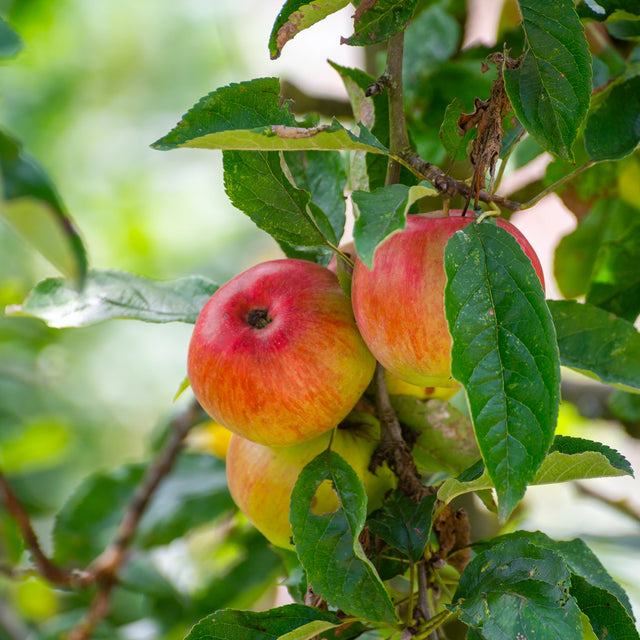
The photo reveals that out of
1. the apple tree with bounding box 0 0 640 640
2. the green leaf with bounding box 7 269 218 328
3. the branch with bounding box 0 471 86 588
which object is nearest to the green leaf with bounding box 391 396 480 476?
the apple tree with bounding box 0 0 640 640

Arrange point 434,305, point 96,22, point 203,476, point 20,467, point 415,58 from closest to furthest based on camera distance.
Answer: point 434,305
point 415,58
point 203,476
point 20,467
point 96,22

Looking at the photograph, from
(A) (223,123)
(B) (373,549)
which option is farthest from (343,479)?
(A) (223,123)

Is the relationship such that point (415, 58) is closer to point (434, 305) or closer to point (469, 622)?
point (434, 305)

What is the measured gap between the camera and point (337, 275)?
593 mm

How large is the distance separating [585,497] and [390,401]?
0.73 metres

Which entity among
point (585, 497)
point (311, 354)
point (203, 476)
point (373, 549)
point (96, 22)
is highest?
point (96, 22)

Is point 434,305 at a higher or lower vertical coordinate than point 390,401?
higher

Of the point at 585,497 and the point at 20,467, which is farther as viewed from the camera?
the point at 20,467

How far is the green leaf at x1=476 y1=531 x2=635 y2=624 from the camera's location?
56 centimetres

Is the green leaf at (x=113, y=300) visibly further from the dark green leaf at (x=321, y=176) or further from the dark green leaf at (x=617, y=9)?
the dark green leaf at (x=617, y=9)

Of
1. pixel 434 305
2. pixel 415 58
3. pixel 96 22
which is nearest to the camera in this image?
pixel 434 305

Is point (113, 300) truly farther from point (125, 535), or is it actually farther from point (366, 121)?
point (125, 535)

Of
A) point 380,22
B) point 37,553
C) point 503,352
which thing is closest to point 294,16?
point 380,22

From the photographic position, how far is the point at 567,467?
0.51m
